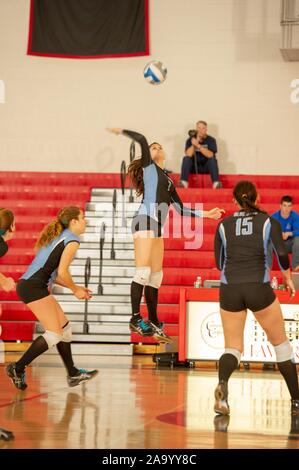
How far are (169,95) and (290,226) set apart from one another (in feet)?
17.5

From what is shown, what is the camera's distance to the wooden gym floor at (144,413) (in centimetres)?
521

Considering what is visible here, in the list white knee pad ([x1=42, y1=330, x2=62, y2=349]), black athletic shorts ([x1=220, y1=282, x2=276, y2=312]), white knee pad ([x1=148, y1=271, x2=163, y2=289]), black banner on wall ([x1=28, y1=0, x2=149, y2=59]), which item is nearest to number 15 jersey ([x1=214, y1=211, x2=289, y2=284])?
black athletic shorts ([x1=220, y1=282, x2=276, y2=312])

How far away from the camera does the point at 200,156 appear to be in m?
16.4

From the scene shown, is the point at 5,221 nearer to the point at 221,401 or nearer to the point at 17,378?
the point at 17,378

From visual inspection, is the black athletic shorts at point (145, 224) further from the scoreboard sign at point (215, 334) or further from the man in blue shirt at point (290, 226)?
the man in blue shirt at point (290, 226)

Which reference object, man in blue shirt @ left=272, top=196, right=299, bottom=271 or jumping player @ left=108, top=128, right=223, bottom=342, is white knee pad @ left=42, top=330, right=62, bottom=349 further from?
man in blue shirt @ left=272, top=196, right=299, bottom=271

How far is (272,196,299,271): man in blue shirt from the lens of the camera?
43.6 feet

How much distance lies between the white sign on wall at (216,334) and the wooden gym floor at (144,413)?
480mm

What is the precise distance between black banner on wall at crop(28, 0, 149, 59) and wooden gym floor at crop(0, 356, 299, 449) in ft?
30.8

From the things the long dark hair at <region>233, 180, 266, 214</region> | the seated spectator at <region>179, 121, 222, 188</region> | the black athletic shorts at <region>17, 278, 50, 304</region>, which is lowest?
the black athletic shorts at <region>17, 278, 50, 304</region>

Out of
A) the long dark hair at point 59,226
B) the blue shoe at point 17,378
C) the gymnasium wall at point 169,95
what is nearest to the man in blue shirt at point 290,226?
the gymnasium wall at point 169,95

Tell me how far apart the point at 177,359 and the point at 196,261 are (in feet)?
11.2

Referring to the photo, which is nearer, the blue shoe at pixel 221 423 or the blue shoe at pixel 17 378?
the blue shoe at pixel 221 423
